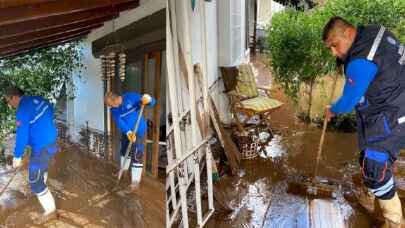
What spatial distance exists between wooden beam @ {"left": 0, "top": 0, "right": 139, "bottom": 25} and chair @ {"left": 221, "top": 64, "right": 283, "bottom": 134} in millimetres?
3423

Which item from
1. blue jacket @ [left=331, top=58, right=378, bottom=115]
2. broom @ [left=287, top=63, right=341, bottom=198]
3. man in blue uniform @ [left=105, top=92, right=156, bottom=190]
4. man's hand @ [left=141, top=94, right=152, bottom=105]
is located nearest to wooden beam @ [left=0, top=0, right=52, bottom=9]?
man in blue uniform @ [left=105, top=92, right=156, bottom=190]

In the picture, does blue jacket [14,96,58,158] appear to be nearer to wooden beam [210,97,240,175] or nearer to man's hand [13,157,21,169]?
man's hand [13,157,21,169]

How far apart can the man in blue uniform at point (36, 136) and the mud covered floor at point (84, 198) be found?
2 cm

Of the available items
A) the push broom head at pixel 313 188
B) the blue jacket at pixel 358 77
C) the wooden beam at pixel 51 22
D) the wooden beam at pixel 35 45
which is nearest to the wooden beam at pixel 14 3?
the wooden beam at pixel 51 22

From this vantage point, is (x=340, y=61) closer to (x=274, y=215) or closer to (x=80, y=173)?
(x=274, y=215)

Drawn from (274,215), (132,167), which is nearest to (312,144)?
(274,215)

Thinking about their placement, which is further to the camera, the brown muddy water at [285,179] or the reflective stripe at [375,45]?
the brown muddy water at [285,179]

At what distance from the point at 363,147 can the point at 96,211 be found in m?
2.03

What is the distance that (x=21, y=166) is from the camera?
1.36 meters

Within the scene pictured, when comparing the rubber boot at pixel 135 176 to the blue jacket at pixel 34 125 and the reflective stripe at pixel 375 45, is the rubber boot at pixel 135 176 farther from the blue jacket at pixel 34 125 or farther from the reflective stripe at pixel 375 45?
the reflective stripe at pixel 375 45

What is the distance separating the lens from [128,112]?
5.38ft

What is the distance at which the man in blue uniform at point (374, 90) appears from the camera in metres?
2.64

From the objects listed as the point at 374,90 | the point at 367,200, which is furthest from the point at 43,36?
the point at 367,200

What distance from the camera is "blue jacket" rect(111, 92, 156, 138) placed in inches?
63.3
